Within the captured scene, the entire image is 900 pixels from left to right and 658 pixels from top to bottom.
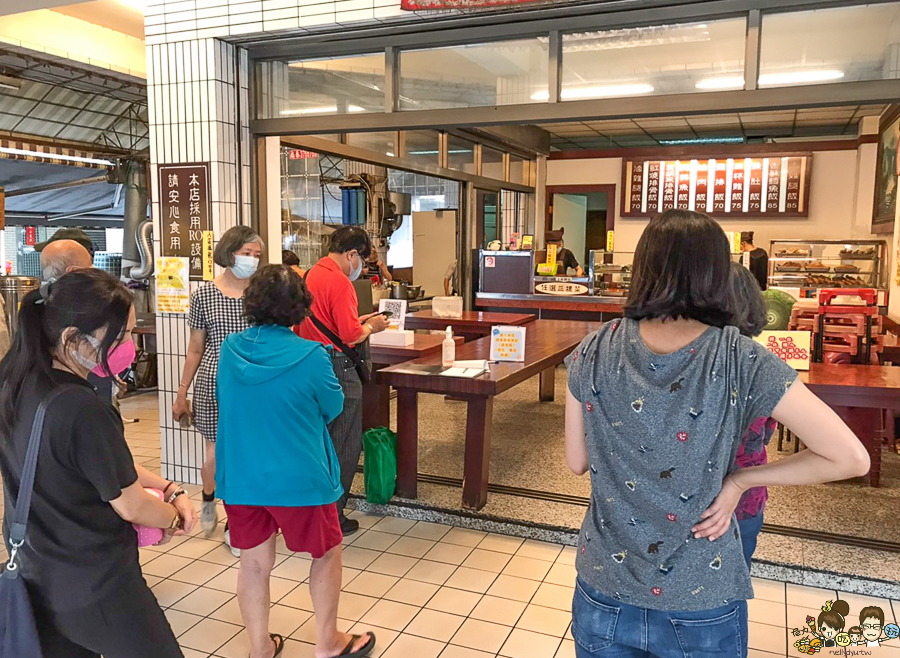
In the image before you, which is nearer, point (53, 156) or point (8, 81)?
point (8, 81)

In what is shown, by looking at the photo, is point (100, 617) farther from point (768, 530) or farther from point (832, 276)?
point (832, 276)

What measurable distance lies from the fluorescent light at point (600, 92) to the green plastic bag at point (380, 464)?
210 cm

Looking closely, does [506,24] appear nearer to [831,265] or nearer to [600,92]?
[600,92]

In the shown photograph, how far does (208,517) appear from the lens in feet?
12.7

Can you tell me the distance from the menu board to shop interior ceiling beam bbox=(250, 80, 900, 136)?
6.49 m

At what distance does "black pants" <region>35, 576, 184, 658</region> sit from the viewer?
1.67m

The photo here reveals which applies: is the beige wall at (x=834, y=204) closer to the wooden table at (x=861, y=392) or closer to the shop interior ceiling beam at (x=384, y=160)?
the shop interior ceiling beam at (x=384, y=160)

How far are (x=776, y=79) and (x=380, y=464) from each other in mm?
2879

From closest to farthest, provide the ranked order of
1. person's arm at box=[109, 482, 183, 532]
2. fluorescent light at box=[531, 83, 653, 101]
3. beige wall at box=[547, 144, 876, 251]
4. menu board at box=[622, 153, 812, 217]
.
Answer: person's arm at box=[109, 482, 183, 532], fluorescent light at box=[531, 83, 653, 101], beige wall at box=[547, 144, 876, 251], menu board at box=[622, 153, 812, 217]

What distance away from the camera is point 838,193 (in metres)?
9.65

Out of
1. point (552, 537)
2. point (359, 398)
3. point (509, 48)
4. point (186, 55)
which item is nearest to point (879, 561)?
point (552, 537)

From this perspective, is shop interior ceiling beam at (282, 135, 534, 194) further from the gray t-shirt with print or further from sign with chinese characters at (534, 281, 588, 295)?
the gray t-shirt with print

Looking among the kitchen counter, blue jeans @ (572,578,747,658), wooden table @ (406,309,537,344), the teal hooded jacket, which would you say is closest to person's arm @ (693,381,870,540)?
blue jeans @ (572,578,747,658)

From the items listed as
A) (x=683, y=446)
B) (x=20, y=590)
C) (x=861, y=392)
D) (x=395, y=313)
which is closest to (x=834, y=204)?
(x=861, y=392)
